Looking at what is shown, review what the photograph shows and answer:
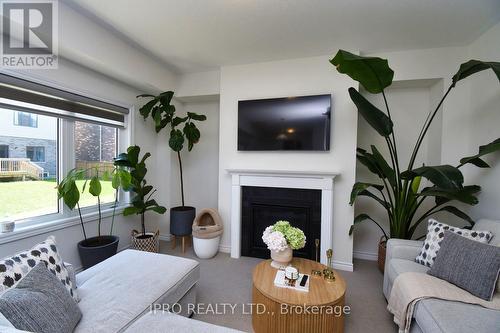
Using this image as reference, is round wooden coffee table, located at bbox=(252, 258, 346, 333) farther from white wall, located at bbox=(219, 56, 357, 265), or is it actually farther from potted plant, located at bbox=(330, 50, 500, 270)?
white wall, located at bbox=(219, 56, 357, 265)

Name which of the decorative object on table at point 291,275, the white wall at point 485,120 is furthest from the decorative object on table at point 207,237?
the white wall at point 485,120

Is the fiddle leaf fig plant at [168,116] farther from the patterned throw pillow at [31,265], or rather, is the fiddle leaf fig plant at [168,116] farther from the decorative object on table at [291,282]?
the decorative object on table at [291,282]

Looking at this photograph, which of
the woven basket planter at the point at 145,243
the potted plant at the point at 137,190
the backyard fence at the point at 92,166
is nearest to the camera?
the backyard fence at the point at 92,166

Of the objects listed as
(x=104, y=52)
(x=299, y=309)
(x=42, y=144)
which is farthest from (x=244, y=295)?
(x=104, y=52)

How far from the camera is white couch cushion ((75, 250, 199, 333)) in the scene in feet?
4.12

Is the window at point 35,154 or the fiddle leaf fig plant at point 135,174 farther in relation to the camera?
the fiddle leaf fig plant at point 135,174

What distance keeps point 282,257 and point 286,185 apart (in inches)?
42.9

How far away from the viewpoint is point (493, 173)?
2.11 meters

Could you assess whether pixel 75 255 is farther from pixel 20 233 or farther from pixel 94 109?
pixel 94 109

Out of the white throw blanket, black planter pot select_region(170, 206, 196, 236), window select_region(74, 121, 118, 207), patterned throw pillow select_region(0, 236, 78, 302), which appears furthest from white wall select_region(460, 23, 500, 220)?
window select_region(74, 121, 118, 207)

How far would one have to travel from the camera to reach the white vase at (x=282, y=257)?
6.49ft

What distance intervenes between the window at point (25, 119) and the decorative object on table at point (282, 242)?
260 cm

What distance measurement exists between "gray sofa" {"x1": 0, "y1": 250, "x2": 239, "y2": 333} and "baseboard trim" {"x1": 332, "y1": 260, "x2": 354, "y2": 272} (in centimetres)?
181

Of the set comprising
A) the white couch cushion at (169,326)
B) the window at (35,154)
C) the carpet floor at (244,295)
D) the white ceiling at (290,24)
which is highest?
the white ceiling at (290,24)
